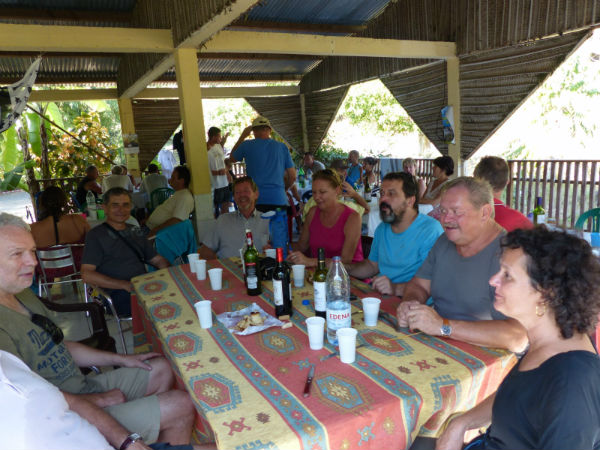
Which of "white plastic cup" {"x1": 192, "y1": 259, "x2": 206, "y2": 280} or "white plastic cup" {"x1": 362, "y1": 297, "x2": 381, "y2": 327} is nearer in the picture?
"white plastic cup" {"x1": 362, "y1": 297, "x2": 381, "y2": 327}

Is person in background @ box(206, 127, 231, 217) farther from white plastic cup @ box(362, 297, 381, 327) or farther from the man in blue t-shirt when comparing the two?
white plastic cup @ box(362, 297, 381, 327)

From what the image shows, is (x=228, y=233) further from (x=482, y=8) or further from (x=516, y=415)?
(x=482, y=8)

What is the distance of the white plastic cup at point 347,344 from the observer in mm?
1403

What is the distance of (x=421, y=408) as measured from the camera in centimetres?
123

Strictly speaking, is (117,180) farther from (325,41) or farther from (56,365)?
(56,365)

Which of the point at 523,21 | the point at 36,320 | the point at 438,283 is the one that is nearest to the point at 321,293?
the point at 438,283

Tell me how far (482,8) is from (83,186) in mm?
6481

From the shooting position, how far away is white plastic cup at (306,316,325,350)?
4.91ft

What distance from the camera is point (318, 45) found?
5793 mm

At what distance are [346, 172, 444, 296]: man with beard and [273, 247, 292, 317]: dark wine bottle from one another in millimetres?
761

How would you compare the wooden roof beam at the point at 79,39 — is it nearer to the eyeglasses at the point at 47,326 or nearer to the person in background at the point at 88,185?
the person in background at the point at 88,185

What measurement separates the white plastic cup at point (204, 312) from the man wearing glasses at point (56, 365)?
29 centimetres

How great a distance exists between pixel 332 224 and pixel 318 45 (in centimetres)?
374

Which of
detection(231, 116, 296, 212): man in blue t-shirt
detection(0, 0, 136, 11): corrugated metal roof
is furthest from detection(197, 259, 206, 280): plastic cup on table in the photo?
detection(0, 0, 136, 11): corrugated metal roof
